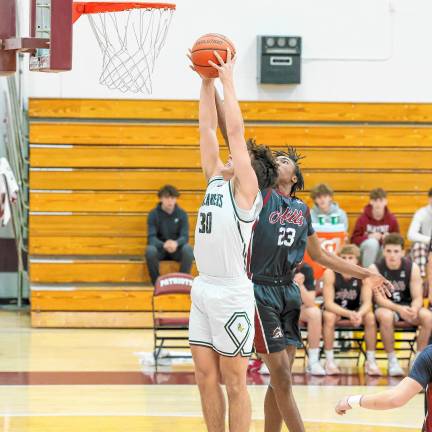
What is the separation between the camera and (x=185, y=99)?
13086 millimetres

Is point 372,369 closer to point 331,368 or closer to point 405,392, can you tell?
point 331,368

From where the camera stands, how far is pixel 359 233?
489 inches

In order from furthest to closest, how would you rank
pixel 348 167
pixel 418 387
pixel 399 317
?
pixel 348 167
pixel 399 317
pixel 418 387

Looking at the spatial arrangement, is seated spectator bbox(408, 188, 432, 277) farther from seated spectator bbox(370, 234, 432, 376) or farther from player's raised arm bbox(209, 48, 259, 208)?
player's raised arm bbox(209, 48, 259, 208)

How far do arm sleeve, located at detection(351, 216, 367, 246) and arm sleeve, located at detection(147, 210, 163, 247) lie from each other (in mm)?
2399

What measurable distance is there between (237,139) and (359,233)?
7.38 m

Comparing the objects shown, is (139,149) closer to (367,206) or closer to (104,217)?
(104,217)

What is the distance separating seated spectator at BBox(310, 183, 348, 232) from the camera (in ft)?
38.9

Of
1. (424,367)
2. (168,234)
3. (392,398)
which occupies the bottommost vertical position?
(168,234)

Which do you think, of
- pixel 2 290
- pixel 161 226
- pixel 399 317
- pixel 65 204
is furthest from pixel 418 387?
pixel 2 290

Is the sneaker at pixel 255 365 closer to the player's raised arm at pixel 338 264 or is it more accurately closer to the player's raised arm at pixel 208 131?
the player's raised arm at pixel 338 264

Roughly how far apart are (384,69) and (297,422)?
8327 mm

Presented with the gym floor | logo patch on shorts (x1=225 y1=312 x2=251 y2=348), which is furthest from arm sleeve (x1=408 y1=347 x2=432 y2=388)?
the gym floor

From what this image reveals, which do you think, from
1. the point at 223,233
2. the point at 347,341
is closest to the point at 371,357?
the point at 347,341
